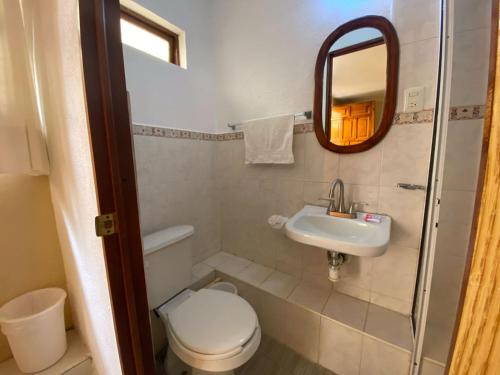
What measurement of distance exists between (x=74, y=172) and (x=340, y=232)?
1348mm

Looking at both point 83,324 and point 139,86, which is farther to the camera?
point 139,86

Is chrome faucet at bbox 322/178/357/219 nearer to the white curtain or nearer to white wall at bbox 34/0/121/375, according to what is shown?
white wall at bbox 34/0/121/375

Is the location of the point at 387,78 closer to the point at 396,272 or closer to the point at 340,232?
the point at 340,232

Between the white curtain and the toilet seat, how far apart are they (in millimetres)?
1009

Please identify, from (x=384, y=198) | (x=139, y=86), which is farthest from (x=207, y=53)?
(x=384, y=198)

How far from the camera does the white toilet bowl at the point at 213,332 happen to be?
0.87 meters

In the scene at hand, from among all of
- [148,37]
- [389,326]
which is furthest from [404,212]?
[148,37]

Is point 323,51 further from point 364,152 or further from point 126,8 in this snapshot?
point 126,8

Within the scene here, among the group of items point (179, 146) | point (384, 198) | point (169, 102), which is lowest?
point (384, 198)

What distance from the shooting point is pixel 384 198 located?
1207mm

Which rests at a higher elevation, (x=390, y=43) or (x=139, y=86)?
(x=390, y=43)

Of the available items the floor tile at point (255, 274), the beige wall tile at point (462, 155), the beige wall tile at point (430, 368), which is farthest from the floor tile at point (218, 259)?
the beige wall tile at point (462, 155)

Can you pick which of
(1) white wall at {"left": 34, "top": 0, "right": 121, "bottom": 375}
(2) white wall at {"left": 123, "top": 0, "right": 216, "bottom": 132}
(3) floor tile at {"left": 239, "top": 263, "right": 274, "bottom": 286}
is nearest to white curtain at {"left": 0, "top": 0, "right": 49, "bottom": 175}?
(1) white wall at {"left": 34, "top": 0, "right": 121, "bottom": 375}

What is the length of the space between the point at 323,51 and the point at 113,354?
1838mm
